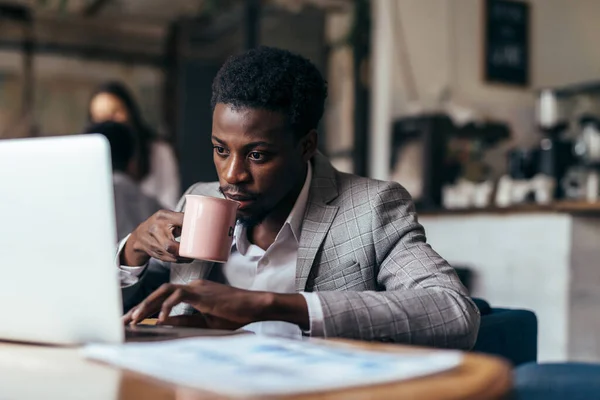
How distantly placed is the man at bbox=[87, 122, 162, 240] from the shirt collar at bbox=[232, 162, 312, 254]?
3.86 ft

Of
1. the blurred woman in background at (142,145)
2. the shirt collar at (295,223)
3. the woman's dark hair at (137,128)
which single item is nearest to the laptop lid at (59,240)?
the shirt collar at (295,223)

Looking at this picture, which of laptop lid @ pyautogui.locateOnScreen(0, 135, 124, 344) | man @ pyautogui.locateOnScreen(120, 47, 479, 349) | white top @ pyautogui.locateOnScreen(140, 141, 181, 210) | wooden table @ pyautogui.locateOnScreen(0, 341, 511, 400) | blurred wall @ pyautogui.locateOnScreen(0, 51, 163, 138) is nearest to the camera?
wooden table @ pyautogui.locateOnScreen(0, 341, 511, 400)

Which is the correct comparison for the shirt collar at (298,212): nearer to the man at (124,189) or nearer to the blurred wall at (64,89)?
the man at (124,189)

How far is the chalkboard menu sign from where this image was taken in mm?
5062

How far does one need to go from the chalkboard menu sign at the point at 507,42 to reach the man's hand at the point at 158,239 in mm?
3918

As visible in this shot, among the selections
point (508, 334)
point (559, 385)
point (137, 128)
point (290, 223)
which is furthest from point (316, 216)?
point (137, 128)

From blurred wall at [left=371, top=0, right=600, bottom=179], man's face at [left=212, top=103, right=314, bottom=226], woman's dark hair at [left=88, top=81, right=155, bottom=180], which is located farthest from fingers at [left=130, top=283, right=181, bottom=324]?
blurred wall at [left=371, top=0, right=600, bottom=179]

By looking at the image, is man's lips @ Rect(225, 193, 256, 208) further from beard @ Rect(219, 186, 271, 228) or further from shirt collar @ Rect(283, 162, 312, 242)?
shirt collar @ Rect(283, 162, 312, 242)

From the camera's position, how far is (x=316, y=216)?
1567mm

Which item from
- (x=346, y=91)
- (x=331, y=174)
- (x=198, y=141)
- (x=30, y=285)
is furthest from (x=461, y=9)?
(x=30, y=285)

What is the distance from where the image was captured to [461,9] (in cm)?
500

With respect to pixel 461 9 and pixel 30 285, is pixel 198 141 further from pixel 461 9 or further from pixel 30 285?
pixel 30 285

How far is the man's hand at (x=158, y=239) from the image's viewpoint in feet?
4.61

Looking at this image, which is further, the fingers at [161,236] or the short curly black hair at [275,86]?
the short curly black hair at [275,86]
